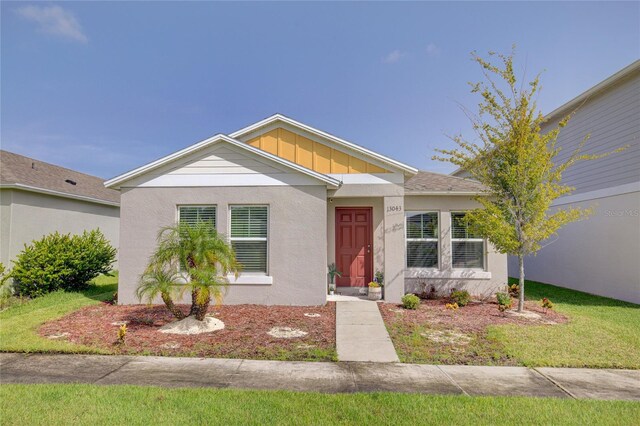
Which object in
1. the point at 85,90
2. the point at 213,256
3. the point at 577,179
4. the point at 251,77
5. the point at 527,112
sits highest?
the point at 251,77

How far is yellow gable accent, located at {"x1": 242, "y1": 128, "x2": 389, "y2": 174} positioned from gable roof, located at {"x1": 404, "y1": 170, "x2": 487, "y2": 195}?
4.81 ft

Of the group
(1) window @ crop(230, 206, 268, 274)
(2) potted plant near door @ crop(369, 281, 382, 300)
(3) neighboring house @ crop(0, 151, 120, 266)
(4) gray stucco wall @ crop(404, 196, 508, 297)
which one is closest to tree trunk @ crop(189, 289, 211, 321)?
(1) window @ crop(230, 206, 268, 274)

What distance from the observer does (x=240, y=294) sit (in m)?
8.84

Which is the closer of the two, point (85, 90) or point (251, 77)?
point (85, 90)

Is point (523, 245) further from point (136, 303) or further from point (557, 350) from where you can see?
point (136, 303)

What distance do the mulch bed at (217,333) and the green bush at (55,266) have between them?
295 cm

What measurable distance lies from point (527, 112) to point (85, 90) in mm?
15413

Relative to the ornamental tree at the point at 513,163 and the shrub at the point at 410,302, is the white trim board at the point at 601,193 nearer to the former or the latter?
the ornamental tree at the point at 513,163

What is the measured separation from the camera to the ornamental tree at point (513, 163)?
8.40 meters

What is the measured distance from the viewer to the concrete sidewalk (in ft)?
14.3

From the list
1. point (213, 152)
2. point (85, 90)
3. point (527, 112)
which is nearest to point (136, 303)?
point (213, 152)

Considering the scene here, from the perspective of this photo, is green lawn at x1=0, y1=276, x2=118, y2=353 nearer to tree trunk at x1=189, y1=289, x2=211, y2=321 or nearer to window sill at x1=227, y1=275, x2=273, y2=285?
tree trunk at x1=189, y1=289, x2=211, y2=321

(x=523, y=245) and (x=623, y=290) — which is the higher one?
(x=523, y=245)

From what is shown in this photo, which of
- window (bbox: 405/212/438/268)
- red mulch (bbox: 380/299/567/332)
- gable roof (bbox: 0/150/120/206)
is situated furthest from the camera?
gable roof (bbox: 0/150/120/206)
